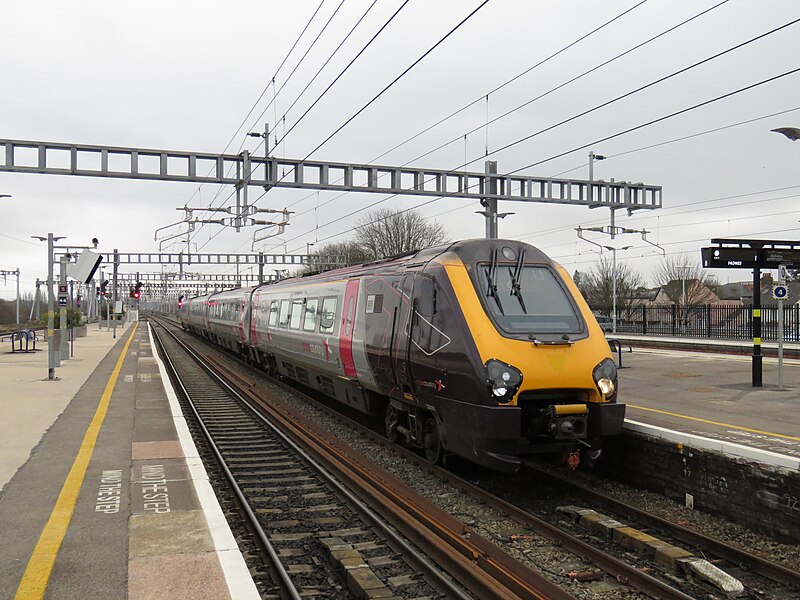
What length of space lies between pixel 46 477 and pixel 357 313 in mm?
5142

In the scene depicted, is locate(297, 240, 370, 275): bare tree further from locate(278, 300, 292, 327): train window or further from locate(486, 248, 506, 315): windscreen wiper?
locate(486, 248, 506, 315): windscreen wiper

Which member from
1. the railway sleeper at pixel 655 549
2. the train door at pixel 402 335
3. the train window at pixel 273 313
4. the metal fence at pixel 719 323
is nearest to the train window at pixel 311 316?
the train window at pixel 273 313

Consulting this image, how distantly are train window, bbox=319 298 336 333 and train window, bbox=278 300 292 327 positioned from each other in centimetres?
338

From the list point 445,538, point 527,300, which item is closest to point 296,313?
point 527,300

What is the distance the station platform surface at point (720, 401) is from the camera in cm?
946

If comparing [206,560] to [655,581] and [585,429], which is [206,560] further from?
[585,429]

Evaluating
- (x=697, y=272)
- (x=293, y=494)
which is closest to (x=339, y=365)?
(x=293, y=494)

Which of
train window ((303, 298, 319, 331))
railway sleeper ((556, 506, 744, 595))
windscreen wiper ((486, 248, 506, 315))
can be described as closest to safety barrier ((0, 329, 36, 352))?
train window ((303, 298, 319, 331))

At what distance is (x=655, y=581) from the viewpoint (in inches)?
213

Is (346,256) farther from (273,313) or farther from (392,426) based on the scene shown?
(392,426)

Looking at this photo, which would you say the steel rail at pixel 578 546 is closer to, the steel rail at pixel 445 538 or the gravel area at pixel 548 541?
the gravel area at pixel 548 541

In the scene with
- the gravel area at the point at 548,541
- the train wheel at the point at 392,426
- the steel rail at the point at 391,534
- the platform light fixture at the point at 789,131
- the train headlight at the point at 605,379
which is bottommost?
the gravel area at the point at 548,541

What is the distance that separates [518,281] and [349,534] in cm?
364

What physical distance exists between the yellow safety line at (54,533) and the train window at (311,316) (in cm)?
500
